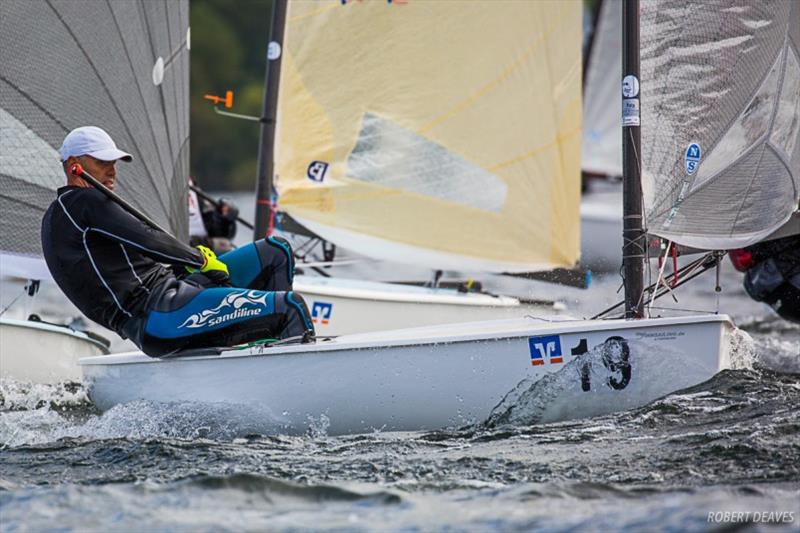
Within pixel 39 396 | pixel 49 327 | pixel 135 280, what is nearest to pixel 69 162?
pixel 135 280

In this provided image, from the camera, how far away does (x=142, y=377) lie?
15.1ft

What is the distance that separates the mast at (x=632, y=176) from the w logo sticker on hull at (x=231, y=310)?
1.41 m

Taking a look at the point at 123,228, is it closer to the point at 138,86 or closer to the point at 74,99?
the point at 74,99

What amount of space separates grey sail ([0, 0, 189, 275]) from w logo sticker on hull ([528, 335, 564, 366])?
2.40 metres

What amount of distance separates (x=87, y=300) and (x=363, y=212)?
299 centimetres

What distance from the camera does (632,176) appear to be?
4629mm

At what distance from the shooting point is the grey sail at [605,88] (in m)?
16.0

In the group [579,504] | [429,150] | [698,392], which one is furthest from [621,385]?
[429,150]

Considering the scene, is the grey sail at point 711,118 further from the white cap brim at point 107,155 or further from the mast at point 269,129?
the mast at point 269,129

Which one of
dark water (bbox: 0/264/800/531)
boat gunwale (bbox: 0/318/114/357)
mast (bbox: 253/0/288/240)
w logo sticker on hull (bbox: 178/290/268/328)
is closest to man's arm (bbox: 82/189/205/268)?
w logo sticker on hull (bbox: 178/290/268/328)

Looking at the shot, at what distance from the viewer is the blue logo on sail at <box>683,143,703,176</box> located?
4.79 metres

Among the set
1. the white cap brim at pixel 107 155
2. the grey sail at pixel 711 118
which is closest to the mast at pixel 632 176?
the grey sail at pixel 711 118

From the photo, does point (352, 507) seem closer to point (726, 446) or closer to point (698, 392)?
point (726, 446)

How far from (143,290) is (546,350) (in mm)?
1504
